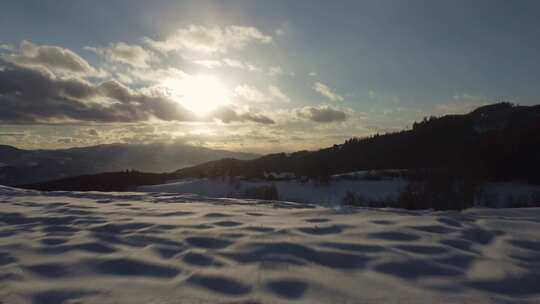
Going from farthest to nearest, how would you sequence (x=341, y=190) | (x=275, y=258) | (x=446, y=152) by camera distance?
1. (x=446, y=152)
2. (x=341, y=190)
3. (x=275, y=258)

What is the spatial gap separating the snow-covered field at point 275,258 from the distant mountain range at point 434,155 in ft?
56.2

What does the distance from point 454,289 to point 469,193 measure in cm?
1719

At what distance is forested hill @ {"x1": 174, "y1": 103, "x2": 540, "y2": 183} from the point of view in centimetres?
1967

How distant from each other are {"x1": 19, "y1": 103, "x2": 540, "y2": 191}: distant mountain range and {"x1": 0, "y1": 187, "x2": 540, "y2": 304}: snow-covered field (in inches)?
674

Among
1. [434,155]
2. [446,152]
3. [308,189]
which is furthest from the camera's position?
[434,155]

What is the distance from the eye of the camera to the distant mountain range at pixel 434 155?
64.5ft

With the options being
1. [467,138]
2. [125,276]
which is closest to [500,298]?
[125,276]

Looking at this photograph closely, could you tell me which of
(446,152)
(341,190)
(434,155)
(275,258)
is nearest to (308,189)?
(341,190)

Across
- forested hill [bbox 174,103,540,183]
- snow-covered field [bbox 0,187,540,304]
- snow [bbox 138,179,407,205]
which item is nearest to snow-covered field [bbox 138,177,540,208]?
snow [bbox 138,179,407,205]

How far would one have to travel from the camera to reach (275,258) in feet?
9.92

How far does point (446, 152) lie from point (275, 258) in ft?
84.7

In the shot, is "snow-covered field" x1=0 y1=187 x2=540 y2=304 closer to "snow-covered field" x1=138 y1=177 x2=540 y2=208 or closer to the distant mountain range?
"snow-covered field" x1=138 y1=177 x2=540 y2=208

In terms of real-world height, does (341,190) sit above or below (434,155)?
below

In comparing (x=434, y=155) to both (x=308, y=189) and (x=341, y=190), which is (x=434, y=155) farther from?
(x=308, y=189)
